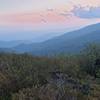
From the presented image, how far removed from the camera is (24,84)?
46.2 m

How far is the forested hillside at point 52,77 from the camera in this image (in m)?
34.7

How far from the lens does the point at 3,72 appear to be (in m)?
51.9

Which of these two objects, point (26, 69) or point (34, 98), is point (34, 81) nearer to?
point (26, 69)

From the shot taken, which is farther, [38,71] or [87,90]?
[38,71]

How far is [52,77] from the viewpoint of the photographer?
5047 cm

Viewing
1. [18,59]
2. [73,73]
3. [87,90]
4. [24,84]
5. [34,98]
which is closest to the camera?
[34,98]

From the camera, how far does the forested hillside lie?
3469 centimetres

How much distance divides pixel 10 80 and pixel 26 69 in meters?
5.39

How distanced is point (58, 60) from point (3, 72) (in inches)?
570

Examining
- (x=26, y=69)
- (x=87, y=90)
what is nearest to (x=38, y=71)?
(x=26, y=69)

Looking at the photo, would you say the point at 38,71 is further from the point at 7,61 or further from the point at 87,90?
the point at 87,90

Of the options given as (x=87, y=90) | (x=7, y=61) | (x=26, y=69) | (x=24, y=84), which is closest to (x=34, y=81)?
(x=24, y=84)

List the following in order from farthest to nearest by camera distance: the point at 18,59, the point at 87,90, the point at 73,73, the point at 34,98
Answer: the point at 18,59 < the point at 73,73 < the point at 87,90 < the point at 34,98

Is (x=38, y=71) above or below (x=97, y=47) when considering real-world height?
below
